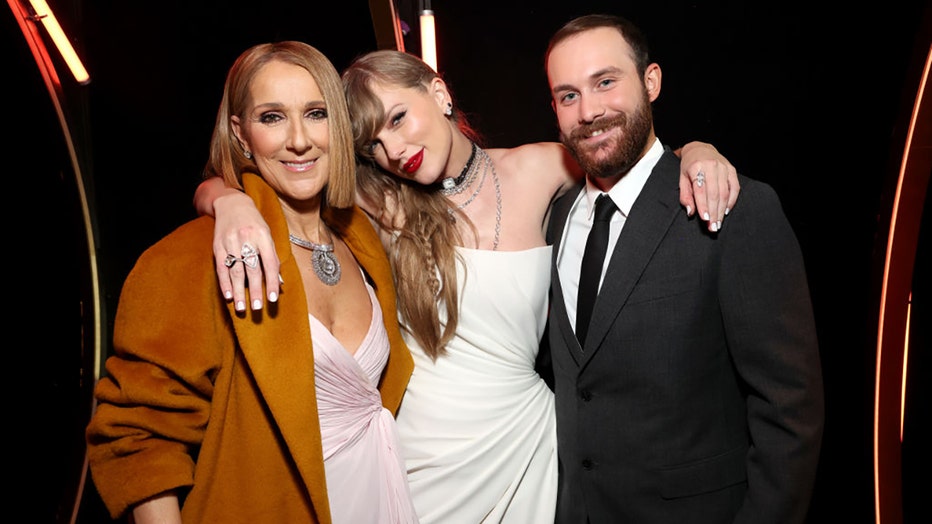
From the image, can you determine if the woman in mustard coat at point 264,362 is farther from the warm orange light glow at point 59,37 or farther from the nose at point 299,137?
the warm orange light glow at point 59,37

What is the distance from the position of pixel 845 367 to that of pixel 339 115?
7.99 feet

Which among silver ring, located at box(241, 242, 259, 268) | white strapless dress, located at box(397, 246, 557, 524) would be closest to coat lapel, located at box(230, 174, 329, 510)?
silver ring, located at box(241, 242, 259, 268)

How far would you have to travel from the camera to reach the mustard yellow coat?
4.92 ft

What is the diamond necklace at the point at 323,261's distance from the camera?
1858mm

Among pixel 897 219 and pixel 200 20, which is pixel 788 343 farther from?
pixel 200 20

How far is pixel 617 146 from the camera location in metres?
1.91

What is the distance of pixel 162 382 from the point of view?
1.51 m

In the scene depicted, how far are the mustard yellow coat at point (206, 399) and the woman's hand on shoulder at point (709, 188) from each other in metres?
A: 1.03

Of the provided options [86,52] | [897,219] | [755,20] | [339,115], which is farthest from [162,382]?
[755,20]

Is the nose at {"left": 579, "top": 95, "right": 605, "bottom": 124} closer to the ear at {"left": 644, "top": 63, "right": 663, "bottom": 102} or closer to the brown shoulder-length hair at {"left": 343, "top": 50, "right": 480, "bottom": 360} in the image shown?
the ear at {"left": 644, "top": 63, "right": 663, "bottom": 102}

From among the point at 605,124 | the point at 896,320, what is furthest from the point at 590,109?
the point at 896,320

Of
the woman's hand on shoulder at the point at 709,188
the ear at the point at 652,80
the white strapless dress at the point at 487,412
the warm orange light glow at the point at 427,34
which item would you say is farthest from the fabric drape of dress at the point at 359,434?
the warm orange light glow at the point at 427,34

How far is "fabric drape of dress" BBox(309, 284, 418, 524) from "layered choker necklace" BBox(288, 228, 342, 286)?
16 centimetres

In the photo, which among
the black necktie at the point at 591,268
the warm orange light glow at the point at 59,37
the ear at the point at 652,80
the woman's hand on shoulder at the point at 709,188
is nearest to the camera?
the woman's hand on shoulder at the point at 709,188
